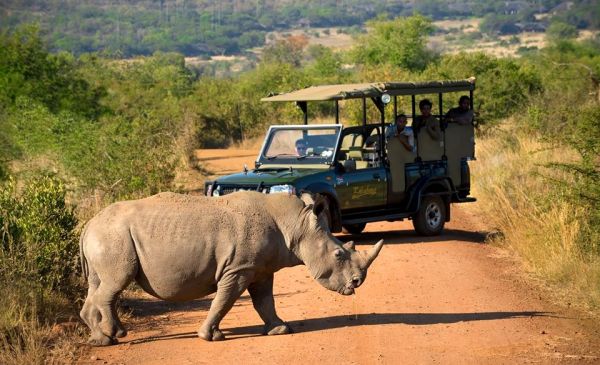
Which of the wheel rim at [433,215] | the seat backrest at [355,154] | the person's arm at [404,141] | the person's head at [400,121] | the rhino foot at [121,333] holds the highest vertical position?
the person's head at [400,121]

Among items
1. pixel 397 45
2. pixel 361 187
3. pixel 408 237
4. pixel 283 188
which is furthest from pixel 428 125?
pixel 397 45

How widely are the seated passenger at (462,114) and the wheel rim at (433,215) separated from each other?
1645 mm

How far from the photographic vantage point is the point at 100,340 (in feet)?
32.9

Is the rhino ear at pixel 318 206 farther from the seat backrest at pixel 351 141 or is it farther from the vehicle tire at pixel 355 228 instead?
the vehicle tire at pixel 355 228

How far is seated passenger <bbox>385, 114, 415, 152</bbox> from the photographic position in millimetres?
17406

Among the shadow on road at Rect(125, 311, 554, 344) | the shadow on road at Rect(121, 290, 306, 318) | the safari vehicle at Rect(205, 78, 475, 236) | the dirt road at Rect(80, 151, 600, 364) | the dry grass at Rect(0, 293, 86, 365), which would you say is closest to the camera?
the dry grass at Rect(0, 293, 86, 365)

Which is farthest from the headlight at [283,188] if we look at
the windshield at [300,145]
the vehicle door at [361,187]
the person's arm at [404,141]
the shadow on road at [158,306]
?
the shadow on road at [158,306]

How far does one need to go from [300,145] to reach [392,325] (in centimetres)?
663

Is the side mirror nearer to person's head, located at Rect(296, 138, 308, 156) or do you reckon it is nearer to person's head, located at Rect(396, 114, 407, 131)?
person's head, located at Rect(296, 138, 308, 156)

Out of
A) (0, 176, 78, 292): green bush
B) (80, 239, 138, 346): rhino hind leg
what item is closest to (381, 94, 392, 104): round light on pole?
(0, 176, 78, 292): green bush

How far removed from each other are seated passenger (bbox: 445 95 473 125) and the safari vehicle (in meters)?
0.16

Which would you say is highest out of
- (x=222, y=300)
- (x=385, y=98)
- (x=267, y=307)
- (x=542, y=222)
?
(x=385, y=98)

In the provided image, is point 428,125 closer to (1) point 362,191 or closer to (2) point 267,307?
(1) point 362,191

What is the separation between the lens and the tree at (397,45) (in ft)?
192
